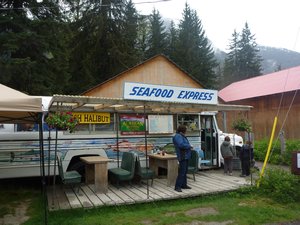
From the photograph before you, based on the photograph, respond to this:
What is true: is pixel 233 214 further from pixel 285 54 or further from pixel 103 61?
pixel 285 54

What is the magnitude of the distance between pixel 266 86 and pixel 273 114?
106 inches

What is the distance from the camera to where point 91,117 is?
9.33 meters

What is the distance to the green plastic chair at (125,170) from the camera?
8398mm

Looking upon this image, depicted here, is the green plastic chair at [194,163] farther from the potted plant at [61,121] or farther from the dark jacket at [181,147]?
the potted plant at [61,121]

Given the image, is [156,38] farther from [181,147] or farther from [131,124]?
[181,147]

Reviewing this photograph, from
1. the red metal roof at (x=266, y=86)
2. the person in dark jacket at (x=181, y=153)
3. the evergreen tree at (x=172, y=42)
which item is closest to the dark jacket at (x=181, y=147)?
the person in dark jacket at (x=181, y=153)

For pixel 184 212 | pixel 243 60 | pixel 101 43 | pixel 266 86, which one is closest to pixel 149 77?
pixel 101 43

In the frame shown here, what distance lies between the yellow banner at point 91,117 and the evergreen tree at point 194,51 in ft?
76.5

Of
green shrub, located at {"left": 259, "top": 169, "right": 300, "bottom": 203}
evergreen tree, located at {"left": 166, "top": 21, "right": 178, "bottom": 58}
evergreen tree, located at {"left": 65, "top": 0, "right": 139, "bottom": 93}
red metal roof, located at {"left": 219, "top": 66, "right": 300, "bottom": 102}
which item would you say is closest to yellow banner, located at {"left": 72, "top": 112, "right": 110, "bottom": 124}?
green shrub, located at {"left": 259, "top": 169, "right": 300, "bottom": 203}

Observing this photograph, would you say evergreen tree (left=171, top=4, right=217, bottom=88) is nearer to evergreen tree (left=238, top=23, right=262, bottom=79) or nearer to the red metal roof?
the red metal roof

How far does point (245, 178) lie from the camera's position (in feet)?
33.2

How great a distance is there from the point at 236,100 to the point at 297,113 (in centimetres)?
542

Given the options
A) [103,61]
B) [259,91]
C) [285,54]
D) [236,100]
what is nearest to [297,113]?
[259,91]

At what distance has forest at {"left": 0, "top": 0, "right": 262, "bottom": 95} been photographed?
1385 centimetres
